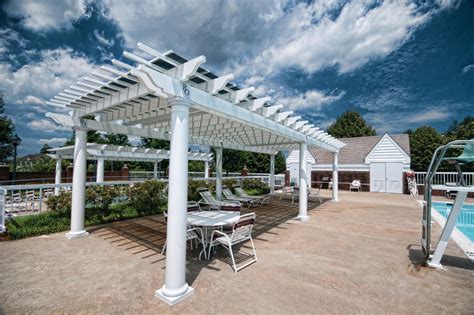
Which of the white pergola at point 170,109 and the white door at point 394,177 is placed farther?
the white door at point 394,177

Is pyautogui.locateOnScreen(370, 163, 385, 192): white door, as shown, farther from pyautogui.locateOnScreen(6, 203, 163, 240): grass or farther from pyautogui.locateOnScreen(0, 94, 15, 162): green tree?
pyautogui.locateOnScreen(0, 94, 15, 162): green tree

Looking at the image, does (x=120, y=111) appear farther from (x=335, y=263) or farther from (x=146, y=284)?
(x=335, y=263)

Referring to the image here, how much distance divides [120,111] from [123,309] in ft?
14.2

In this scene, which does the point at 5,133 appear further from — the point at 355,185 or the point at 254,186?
the point at 355,185

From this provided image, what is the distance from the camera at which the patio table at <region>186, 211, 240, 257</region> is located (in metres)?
4.36

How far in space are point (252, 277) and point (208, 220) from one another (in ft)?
5.14

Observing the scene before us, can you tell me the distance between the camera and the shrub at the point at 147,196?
26.5 ft

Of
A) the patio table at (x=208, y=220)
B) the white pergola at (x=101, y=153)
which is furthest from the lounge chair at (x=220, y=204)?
the white pergola at (x=101, y=153)

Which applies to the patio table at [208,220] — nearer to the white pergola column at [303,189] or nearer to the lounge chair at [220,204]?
the lounge chair at [220,204]

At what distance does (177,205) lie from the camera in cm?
311

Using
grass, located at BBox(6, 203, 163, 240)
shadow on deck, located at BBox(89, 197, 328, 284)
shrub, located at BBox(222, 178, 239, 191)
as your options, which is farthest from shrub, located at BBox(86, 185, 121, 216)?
shrub, located at BBox(222, 178, 239, 191)

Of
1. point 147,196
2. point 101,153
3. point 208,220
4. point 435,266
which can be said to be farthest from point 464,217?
point 101,153

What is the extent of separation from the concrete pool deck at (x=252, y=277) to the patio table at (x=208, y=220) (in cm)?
56

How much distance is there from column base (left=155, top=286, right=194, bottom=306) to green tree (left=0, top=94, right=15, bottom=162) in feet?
88.2
